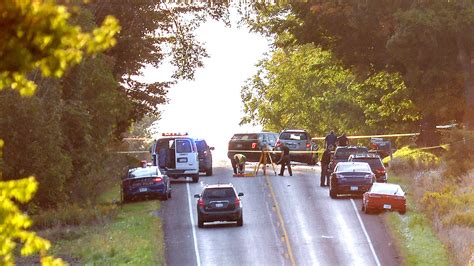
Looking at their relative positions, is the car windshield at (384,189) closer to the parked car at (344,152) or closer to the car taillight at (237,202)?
the car taillight at (237,202)

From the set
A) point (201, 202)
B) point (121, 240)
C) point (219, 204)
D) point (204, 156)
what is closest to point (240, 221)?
point (219, 204)

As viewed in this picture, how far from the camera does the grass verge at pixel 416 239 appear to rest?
137ft

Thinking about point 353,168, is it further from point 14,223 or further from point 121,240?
point 14,223

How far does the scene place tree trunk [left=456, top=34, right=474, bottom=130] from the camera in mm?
62781

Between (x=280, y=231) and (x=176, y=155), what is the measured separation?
9399mm

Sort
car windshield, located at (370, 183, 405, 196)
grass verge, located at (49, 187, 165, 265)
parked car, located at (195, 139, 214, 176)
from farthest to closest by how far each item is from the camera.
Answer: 1. parked car, located at (195, 139, 214, 176)
2. car windshield, located at (370, 183, 405, 196)
3. grass verge, located at (49, 187, 165, 265)

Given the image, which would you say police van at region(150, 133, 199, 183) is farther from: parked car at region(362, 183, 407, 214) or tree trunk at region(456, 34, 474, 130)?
tree trunk at region(456, 34, 474, 130)

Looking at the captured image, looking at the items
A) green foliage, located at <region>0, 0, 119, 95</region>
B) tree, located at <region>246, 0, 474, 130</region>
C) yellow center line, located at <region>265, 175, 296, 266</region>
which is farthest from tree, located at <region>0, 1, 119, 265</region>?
tree, located at <region>246, 0, 474, 130</region>

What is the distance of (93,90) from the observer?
177 feet

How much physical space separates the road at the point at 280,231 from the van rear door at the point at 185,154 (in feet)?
3.61

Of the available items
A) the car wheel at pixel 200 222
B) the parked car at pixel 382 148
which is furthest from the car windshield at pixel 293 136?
the car wheel at pixel 200 222

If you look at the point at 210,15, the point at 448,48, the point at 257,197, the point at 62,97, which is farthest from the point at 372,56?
the point at 62,97

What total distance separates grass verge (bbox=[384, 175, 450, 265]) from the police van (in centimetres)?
1031

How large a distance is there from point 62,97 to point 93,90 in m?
2.25
